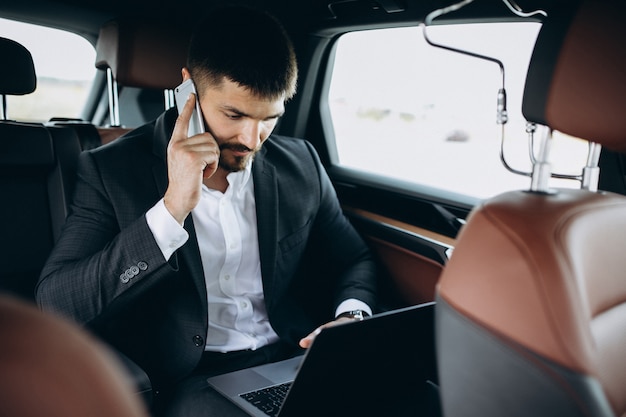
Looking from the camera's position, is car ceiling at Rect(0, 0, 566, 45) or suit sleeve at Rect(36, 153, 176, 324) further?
car ceiling at Rect(0, 0, 566, 45)

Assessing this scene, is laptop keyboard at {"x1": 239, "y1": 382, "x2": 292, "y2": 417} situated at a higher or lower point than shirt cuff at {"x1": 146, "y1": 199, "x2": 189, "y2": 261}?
lower

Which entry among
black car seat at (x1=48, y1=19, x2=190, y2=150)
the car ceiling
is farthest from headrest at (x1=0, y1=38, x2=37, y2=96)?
the car ceiling

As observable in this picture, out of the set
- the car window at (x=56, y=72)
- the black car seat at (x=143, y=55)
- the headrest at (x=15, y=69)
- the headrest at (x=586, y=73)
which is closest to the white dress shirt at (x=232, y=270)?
the black car seat at (x=143, y=55)

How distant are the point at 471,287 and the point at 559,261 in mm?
136

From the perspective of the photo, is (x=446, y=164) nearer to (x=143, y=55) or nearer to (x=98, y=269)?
(x=143, y=55)

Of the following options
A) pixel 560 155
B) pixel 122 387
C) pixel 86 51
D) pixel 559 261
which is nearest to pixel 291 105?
pixel 86 51

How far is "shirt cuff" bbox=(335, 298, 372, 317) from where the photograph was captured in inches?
66.9

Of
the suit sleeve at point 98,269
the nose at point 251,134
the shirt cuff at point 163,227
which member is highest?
the nose at point 251,134

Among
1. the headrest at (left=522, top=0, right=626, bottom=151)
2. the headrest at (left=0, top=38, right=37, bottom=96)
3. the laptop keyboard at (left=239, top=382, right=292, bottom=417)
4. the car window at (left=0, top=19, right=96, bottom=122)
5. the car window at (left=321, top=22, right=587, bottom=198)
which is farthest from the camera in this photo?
the car window at (left=0, top=19, right=96, bottom=122)

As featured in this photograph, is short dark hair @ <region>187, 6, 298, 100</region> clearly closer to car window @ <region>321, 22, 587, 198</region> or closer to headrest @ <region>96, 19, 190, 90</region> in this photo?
headrest @ <region>96, 19, 190, 90</region>

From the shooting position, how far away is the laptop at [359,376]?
1064 millimetres

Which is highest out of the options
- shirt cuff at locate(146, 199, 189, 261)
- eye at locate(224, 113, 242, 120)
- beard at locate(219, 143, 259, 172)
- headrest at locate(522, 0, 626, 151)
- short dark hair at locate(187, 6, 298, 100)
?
headrest at locate(522, 0, 626, 151)

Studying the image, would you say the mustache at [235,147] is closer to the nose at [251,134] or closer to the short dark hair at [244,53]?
the nose at [251,134]

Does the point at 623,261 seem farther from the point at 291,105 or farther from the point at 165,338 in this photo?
the point at 291,105
